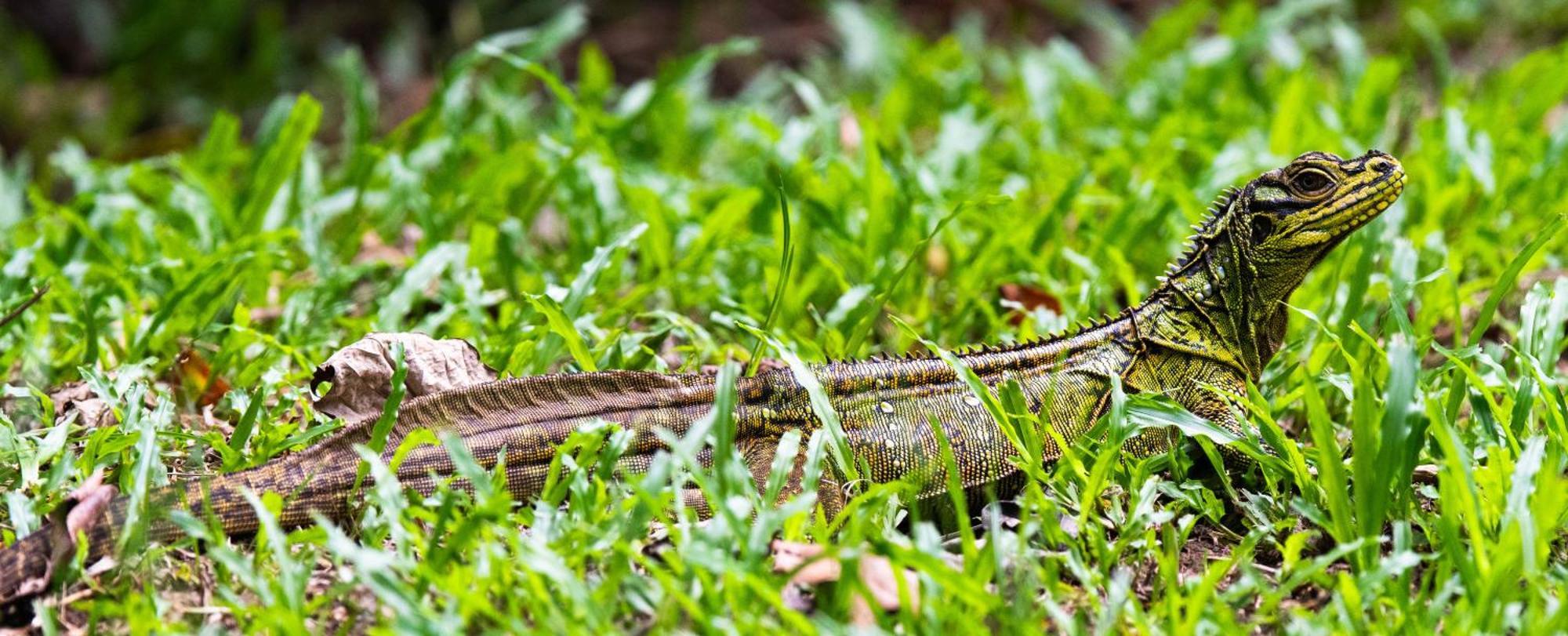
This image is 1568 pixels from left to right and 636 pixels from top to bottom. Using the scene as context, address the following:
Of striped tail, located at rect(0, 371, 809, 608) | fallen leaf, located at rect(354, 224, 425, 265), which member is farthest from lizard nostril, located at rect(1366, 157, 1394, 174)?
fallen leaf, located at rect(354, 224, 425, 265)

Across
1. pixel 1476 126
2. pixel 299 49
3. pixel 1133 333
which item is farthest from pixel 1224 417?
pixel 299 49

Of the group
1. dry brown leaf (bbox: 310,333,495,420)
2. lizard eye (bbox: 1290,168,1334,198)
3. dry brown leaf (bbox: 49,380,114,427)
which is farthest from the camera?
lizard eye (bbox: 1290,168,1334,198)

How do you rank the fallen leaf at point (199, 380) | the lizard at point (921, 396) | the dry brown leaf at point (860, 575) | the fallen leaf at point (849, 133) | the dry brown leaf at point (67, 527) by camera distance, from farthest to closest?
1. the fallen leaf at point (849, 133)
2. the fallen leaf at point (199, 380)
3. the lizard at point (921, 396)
4. the dry brown leaf at point (67, 527)
5. the dry brown leaf at point (860, 575)

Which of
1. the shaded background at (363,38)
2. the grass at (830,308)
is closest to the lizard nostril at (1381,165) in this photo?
the grass at (830,308)

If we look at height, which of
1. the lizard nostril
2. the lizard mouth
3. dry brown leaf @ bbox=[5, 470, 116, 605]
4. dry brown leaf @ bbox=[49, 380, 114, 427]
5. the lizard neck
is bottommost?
dry brown leaf @ bbox=[5, 470, 116, 605]

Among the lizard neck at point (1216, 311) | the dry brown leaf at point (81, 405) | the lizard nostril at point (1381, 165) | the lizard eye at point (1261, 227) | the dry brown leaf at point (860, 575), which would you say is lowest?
the dry brown leaf at point (81, 405)

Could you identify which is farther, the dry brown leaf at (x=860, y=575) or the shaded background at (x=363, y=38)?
the shaded background at (x=363, y=38)

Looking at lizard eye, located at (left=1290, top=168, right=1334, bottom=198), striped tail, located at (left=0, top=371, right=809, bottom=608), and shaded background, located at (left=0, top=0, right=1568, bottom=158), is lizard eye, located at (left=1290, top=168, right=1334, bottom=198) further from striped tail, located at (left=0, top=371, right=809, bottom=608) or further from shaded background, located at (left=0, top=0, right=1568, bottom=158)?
shaded background, located at (left=0, top=0, right=1568, bottom=158)

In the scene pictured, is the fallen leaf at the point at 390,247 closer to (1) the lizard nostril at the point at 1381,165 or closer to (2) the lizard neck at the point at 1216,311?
(2) the lizard neck at the point at 1216,311
